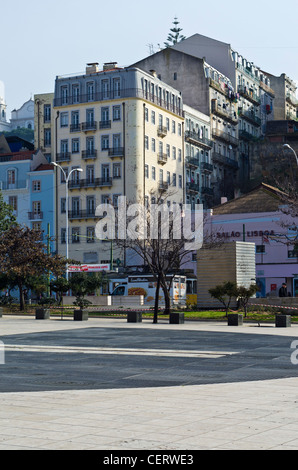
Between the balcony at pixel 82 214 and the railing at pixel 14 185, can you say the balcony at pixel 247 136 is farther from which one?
the railing at pixel 14 185

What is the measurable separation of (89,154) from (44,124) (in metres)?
10.7

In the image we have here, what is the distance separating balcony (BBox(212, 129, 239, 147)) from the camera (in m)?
91.1

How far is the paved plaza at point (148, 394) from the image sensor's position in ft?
28.2

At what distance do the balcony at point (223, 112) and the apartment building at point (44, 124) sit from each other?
59.0 ft

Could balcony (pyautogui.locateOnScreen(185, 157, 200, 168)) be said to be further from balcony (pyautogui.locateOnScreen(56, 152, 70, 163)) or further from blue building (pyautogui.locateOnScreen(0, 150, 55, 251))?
blue building (pyautogui.locateOnScreen(0, 150, 55, 251))

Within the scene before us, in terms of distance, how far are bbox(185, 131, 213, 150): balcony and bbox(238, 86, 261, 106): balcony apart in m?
10.2

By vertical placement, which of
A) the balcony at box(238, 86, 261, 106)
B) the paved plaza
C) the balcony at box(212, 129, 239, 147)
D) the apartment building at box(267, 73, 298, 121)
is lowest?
the paved plaza

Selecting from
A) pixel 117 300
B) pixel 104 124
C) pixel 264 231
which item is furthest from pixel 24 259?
pixel 104 124

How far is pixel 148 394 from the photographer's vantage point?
12.6 meters

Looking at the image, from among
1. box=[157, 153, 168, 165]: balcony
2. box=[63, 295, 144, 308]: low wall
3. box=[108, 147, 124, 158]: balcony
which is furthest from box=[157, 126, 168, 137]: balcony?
box=[63, 295, 144, 308]: low wall

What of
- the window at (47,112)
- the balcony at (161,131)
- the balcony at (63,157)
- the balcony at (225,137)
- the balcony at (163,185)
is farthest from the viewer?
the balcony at (225,137)

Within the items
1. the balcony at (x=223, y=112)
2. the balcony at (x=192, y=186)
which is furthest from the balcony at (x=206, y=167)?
the balcony at (x=223, y=112)

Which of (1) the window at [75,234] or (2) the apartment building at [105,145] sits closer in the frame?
(2) the apartment building at [105,145]

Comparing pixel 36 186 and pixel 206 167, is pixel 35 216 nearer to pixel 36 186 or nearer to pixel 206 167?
pixel 36 186
